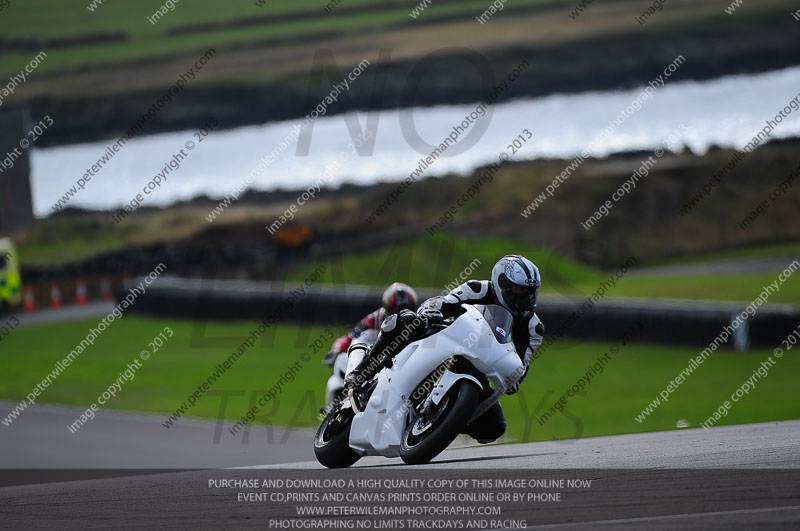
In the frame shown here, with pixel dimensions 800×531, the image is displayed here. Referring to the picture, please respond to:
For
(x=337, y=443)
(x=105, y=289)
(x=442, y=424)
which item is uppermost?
(x=442, y=424)

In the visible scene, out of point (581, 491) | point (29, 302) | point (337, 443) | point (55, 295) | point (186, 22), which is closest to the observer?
point (581, 491)

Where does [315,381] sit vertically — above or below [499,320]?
below

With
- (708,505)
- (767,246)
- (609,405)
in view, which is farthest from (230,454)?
(767,246)

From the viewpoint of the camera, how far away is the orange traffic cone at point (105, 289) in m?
32.5

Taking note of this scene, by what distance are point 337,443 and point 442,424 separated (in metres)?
1.30

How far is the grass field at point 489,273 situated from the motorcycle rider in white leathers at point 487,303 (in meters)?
15.8

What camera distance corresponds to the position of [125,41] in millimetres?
61656

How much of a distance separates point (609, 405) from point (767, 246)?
19021mm

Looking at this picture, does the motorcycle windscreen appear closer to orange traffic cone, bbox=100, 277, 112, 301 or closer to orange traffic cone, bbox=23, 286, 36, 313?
orange traffic cone, bbox=23, 286, 36, 313

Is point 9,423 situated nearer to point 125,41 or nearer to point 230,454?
point 230,454

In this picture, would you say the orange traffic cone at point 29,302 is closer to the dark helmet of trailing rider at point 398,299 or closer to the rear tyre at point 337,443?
the dark helmet of trailing rider at point 398,299

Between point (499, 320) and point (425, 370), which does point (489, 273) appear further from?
point (425, 370)

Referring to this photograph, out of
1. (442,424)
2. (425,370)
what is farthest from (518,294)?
(442,424)

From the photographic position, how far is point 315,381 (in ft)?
62.6
